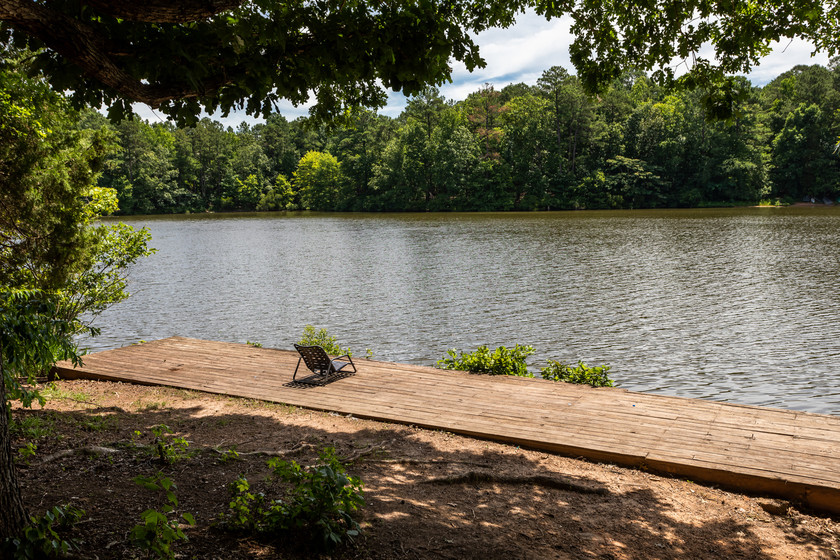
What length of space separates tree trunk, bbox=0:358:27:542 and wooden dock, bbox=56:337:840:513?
4.56 meters

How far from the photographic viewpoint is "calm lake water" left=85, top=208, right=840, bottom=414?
12555 mm

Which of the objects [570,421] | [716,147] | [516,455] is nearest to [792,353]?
[570,421]

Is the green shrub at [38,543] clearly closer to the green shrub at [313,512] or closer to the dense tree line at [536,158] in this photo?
the green shrub at [313,512]

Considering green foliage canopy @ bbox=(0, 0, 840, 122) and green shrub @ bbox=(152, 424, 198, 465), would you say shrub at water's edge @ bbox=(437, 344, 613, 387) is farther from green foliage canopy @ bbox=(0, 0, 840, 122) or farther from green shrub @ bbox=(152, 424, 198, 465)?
green shrub @ bbox=(152, 424, 198, 465)

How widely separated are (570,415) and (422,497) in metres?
2.93

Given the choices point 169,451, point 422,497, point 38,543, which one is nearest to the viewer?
point 38,543

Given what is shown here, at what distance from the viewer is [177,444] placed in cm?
563

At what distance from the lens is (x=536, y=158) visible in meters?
72.9

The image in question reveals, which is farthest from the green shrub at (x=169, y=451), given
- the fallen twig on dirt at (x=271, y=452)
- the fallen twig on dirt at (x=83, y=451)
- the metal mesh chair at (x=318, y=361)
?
the metal mesh chair at (x=318, y=361)

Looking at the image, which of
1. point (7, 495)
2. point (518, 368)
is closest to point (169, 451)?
point (7, 495)

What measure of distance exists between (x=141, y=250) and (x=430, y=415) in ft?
21.6

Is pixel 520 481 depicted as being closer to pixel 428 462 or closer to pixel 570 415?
pixel 428 462

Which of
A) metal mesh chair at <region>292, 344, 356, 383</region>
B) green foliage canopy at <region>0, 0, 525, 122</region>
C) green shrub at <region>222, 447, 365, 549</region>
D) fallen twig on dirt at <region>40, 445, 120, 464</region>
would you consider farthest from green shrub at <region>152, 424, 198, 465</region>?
metal mesh chair at <region>292, 344, 356, 383</region>

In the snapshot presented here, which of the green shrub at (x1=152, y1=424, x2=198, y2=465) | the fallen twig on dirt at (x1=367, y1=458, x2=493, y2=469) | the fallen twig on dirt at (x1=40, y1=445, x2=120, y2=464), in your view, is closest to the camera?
the fallen twig on dirt at (x1=40, y1=445, x2=120, y2=464)
